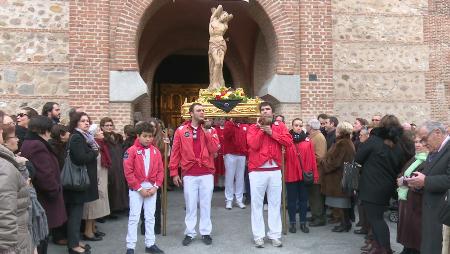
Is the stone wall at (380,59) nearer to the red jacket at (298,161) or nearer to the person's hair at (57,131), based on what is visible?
the red jacket at (298,161)

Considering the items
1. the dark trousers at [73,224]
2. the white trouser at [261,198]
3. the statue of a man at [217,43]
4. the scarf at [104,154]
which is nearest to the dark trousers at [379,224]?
the white trouser at [261,198]

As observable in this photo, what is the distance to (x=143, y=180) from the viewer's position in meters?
5.95

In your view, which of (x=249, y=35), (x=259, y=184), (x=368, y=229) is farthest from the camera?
(x=249, y=35)

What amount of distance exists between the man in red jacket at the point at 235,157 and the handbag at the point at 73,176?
350cm

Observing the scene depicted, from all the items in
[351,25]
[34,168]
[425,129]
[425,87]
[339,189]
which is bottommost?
[339,189]

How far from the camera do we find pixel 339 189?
23.6ft

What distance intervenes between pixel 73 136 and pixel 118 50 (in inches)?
193

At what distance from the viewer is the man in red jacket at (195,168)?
254 inches

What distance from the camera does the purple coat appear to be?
5.15 m

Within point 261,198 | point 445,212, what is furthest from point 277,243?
point 445,212

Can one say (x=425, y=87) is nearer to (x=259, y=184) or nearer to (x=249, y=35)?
(x=249, y=35)

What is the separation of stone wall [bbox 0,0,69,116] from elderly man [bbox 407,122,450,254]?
28.0ft

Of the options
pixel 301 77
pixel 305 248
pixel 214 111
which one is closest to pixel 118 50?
pixel 214 111

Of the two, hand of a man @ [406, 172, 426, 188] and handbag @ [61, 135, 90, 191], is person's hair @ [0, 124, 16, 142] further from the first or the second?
hand of a man @ [406, 172, 426, 188]
